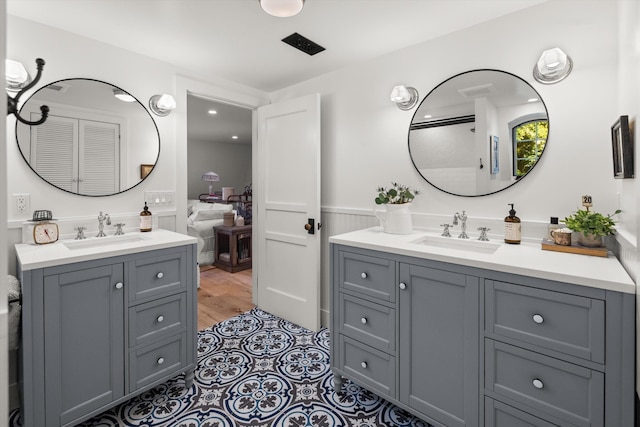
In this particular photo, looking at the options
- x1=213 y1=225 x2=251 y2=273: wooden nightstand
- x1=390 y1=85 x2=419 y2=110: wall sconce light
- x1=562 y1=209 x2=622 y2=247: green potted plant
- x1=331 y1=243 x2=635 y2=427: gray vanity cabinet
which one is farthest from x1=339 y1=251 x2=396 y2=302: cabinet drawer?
x1=213 y1=225 x2=251 y2=273: wooden nightstand

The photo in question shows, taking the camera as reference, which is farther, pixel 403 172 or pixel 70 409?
pixel 403 172

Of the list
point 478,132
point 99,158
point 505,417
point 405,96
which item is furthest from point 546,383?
point 99,158

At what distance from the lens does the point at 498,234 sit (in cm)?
189

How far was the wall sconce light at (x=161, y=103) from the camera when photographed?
7.68ft

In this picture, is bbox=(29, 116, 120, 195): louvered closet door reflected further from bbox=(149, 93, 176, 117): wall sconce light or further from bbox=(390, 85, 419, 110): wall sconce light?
bbox=(390, 85, 419, 110): wall sconce light

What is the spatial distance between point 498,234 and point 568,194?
1.31 ft

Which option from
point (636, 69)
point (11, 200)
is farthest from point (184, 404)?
point (636, 69)

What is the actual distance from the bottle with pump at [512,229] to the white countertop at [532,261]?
36 mm

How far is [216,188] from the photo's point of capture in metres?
7.92

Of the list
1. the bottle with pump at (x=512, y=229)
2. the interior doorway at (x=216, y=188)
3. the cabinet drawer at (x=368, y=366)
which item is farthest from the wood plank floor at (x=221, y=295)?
the bottle with pump at (x=512, y=229)

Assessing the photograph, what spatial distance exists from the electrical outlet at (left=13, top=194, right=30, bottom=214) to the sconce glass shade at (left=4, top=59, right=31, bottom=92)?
0.59 meters

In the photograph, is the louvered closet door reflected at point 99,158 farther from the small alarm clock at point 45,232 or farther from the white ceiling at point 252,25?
the white ceiling at point 252,25

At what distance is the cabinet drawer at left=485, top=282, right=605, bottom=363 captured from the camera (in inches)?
44.2

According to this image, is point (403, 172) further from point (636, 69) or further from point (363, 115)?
point (636, 69)
